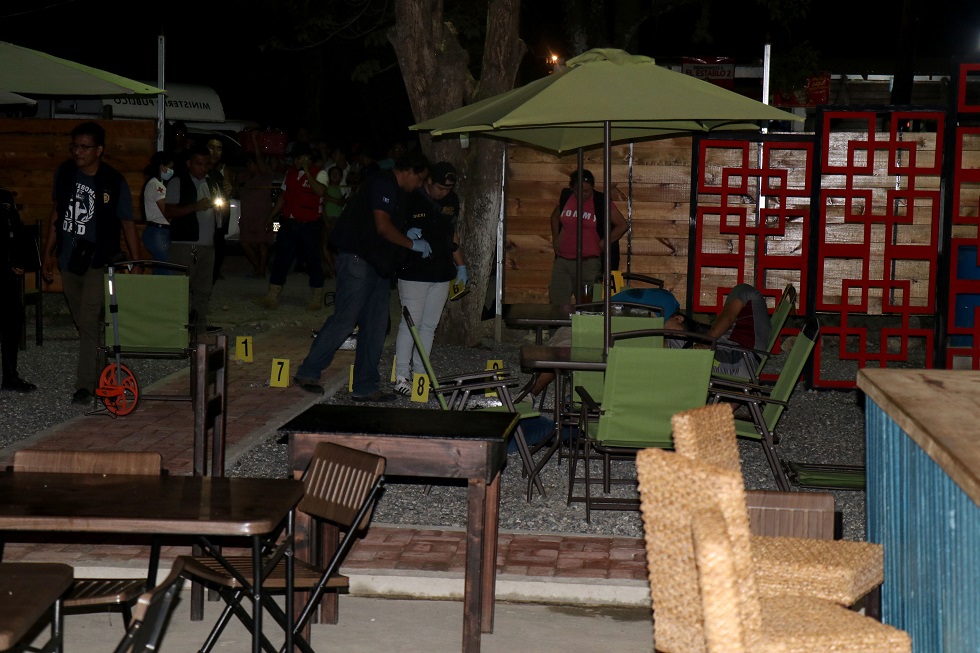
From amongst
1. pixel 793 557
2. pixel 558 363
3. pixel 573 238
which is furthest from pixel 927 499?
pixel 573 238

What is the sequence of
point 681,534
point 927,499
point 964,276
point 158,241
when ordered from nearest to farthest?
point 681,534, point 927,499, point 964,276, point 158,241

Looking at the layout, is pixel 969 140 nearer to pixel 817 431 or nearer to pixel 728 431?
pixel 817 431

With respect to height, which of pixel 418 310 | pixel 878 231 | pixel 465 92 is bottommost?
pixel 418 310

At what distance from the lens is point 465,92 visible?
12.0 meters

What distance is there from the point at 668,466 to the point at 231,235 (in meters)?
17.9

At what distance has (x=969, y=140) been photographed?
37.2 feet

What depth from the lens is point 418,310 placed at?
9.74 metres

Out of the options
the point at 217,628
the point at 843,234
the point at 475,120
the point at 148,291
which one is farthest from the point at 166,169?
the point at 217,628

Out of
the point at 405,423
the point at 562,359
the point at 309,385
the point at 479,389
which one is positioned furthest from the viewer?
the point at 309,385

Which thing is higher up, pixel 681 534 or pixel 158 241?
pixel 158 241

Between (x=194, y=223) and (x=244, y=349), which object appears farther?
(x=194, y=223)

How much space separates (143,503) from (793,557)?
203 centimetres

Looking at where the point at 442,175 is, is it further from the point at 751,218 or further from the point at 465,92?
the point at 751,218

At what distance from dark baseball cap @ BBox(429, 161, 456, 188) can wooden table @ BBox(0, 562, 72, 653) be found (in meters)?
6.25
